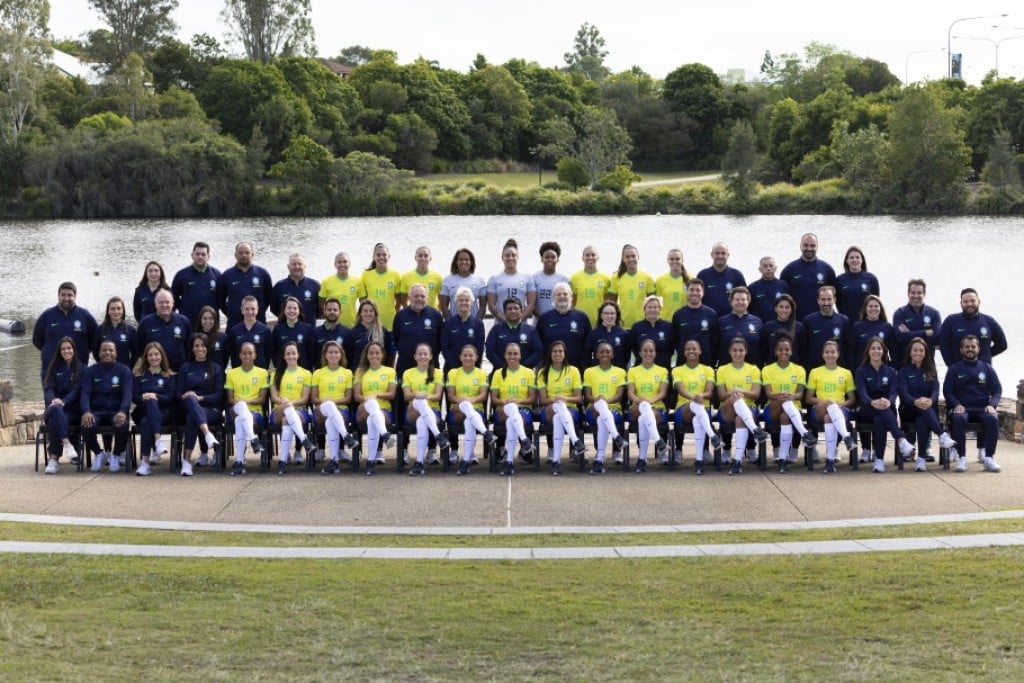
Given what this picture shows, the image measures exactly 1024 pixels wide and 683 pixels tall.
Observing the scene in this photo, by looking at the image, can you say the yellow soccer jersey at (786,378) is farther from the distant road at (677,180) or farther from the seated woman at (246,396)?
the distant road at (677,180)

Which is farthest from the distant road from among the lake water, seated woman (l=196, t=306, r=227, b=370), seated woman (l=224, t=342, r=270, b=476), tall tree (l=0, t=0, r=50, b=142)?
seated woman (l=224, t=342, r=270, b=476)

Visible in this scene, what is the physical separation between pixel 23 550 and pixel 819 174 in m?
68.4

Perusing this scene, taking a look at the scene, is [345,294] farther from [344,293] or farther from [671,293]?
[671,293]

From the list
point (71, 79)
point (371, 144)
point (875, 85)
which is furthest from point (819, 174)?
point (71, 79)

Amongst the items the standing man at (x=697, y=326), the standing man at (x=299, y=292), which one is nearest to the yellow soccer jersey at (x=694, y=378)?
the standing man at (x=697, y=326)

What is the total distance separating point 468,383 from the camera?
13.4 m

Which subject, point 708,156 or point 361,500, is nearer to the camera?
point 361,500

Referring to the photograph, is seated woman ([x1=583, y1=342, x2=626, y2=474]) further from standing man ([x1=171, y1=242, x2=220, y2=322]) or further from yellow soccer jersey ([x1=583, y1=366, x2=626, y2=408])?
standing man ([x1=171, y1=242, x2=220, y2=322])

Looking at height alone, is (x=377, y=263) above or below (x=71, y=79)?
below

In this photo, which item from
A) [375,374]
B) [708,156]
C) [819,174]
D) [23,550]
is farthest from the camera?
[708,156]

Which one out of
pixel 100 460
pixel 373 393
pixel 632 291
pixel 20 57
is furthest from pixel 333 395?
pixel 20 57

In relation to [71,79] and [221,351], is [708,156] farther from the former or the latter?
[221,351]

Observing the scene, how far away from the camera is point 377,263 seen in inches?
566

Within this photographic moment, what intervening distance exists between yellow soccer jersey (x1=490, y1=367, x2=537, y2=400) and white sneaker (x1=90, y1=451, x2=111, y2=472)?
3.79 meters
